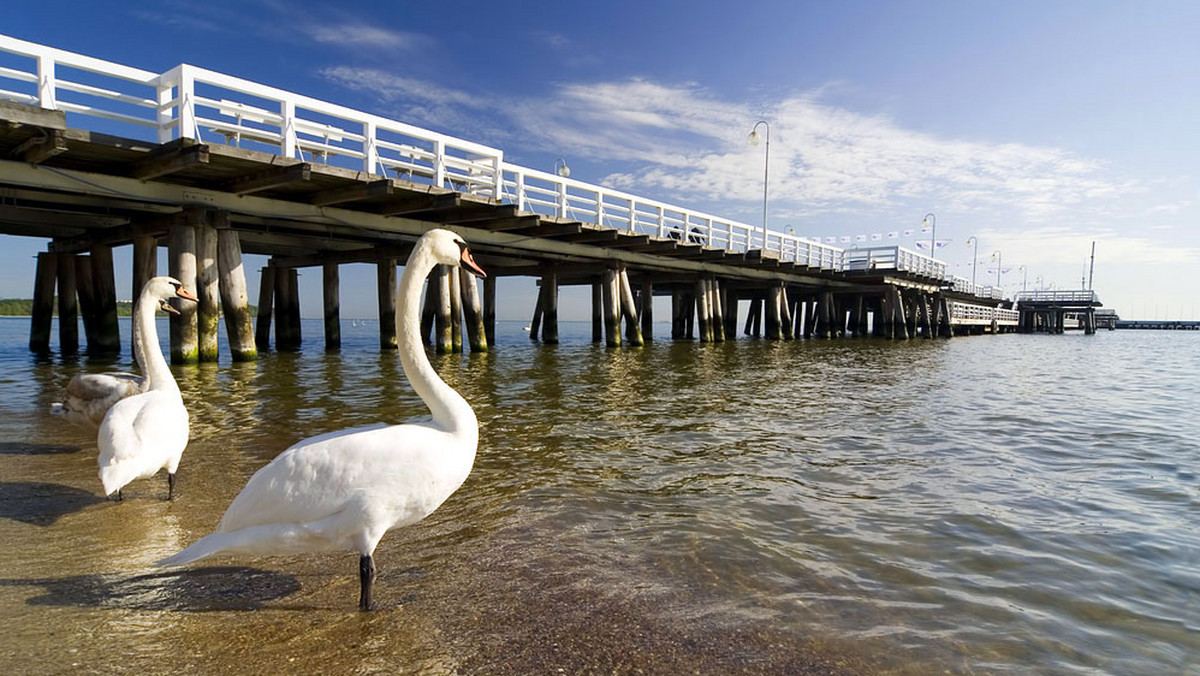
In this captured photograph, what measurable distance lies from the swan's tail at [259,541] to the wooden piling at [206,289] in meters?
13.0

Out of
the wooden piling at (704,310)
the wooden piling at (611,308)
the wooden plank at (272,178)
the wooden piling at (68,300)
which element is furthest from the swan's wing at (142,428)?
the wooden piling at (704,310)

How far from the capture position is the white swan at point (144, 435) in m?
3.97

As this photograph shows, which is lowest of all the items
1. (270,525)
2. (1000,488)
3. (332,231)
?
(1000,488)

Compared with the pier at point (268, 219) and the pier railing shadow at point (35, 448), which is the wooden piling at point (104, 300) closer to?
the pier at point (268, 219)

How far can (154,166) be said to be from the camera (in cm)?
1172

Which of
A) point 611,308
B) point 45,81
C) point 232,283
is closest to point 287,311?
point 232,283

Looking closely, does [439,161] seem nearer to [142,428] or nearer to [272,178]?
[272,178]

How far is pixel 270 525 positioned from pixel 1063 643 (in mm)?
3638

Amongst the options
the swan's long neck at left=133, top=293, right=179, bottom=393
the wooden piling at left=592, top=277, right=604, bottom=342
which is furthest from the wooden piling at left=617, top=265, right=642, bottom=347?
the swan's long neck at left=133, top=293, right=179, bottom=393

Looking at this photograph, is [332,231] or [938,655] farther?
[332,231]

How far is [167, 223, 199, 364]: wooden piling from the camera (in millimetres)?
13234

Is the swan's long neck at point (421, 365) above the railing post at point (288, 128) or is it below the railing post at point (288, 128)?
below

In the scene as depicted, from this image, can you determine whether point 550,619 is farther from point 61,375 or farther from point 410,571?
point 61,375

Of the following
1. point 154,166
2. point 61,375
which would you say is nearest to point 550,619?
point 154,166
